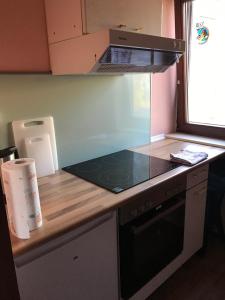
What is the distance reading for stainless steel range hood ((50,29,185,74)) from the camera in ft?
3.68

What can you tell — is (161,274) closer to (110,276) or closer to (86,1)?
(110,276)

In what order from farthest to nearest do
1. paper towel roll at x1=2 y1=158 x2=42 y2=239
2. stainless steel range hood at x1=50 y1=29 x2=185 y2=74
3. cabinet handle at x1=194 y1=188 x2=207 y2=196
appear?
cabinet handle at x1=194 y1=188 x2=207 y2=196
stainless steel range hood at x1=50 y1=29 x2=185 y2=74
paper towel roll at x1=2 y1=158 x2=42 y2=239

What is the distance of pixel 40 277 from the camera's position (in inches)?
39.1

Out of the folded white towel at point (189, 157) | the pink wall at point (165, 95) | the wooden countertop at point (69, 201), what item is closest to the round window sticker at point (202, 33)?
the pink wall at point (165, 95)

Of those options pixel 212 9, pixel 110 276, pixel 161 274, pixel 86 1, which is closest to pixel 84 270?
pixel 110 276

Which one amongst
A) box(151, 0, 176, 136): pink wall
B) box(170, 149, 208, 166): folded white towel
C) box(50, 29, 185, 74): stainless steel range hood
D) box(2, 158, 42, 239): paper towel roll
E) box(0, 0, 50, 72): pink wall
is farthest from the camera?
box(151, 0, 176, 136): pink wall

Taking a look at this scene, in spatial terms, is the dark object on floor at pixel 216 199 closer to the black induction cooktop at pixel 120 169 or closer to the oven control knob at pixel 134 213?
the black induction cooktop at pixel 120 169

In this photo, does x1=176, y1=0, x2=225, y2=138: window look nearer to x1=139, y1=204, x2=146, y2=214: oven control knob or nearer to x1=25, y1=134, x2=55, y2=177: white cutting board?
x1=139, y1=204, x2=146, y2=214: oven control knob

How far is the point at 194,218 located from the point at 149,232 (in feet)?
1.73

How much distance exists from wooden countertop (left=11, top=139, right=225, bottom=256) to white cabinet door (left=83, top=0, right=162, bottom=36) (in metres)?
0.79

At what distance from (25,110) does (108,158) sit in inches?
26.4

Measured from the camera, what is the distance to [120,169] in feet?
5.19

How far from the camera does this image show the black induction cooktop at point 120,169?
138 centimetres

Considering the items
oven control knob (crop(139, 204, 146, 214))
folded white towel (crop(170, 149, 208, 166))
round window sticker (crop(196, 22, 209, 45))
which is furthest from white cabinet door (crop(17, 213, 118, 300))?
round window sticker (crop(196, 22, 209, 45))
